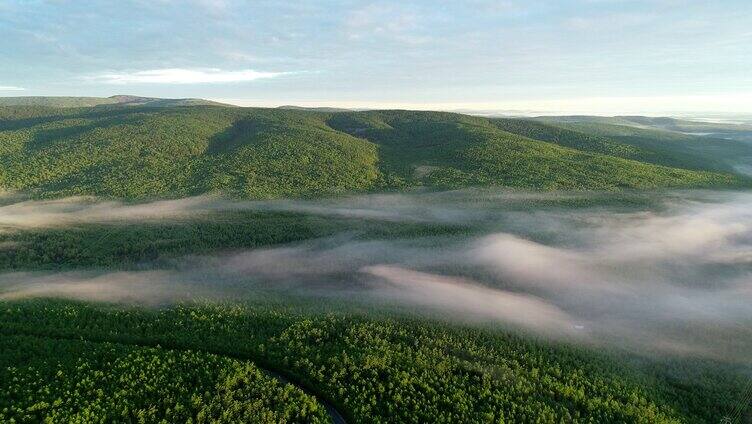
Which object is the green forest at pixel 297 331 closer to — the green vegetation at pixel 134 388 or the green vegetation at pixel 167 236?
the green vegetation at pixel 134 388

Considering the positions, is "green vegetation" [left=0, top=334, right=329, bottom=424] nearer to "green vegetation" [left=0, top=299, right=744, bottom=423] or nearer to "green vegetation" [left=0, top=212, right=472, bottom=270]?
"green vegetation" [left=0, top=299, right=744, bottom=423]

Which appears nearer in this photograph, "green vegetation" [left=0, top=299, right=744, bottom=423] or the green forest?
"green vegetation" [left=0, top=299, right=744, bottom=423]

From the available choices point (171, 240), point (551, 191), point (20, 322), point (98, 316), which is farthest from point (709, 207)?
point (20, 322)

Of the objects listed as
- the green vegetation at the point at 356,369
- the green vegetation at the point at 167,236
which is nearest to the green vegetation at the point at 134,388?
the green vegetation at the point at 356,369

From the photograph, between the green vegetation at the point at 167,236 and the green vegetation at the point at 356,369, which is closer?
the green vegetation at the point at 356,369

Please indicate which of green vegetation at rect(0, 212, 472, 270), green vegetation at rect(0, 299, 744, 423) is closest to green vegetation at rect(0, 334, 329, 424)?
green vegetation at rect(0, 299, 744, 423)

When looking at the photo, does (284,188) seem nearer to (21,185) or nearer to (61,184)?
(61,184)
